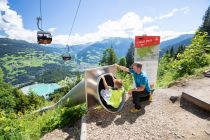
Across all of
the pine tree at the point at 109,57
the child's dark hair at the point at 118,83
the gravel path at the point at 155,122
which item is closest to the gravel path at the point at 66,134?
the gravel path at the point at 155,122

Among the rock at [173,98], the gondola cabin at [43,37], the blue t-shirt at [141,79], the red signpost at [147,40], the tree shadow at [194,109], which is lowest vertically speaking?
the tree shadow at [194,109]

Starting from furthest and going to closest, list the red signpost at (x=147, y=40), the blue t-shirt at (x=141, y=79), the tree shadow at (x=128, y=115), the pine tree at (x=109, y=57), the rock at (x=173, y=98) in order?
1. the pine tree at (x=109, y=57)
2. the red signpost at (x=147, y=40)
3. the rock at (x=173, y=98)
4. the blue t-shirt at (x=141, y=79)
5. the tree shadow at (x=128, y=115)

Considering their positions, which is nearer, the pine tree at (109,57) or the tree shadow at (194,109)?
the tree shadow at (194,109)

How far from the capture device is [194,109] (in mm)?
5801

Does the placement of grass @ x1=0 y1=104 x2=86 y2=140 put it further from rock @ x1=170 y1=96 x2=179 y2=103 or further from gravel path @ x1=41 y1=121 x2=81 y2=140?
rock @ x1=170 y1=96 x2=179 y2=103

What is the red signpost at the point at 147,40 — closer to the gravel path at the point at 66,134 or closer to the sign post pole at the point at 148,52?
the sign post pole at the point at 148,52

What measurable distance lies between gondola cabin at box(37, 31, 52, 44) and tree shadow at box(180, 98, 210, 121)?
12.4 metres

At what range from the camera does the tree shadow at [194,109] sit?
5363 millimetres

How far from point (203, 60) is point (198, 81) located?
3.12 meters

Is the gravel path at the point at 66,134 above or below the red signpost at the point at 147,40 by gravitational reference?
below

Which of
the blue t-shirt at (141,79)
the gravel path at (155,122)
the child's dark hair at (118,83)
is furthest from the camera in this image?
→ the child's dark hair at (118,83)

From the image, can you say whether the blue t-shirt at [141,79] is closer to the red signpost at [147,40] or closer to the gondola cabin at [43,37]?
the red signpost at [147,40]

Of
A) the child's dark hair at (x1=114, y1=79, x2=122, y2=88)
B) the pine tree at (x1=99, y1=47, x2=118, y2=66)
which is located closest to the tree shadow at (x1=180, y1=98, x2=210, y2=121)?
the child's dark hair at (x1=114, y1=79, x2=122, y2=88)

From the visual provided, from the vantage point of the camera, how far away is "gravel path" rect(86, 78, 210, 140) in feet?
15.1
